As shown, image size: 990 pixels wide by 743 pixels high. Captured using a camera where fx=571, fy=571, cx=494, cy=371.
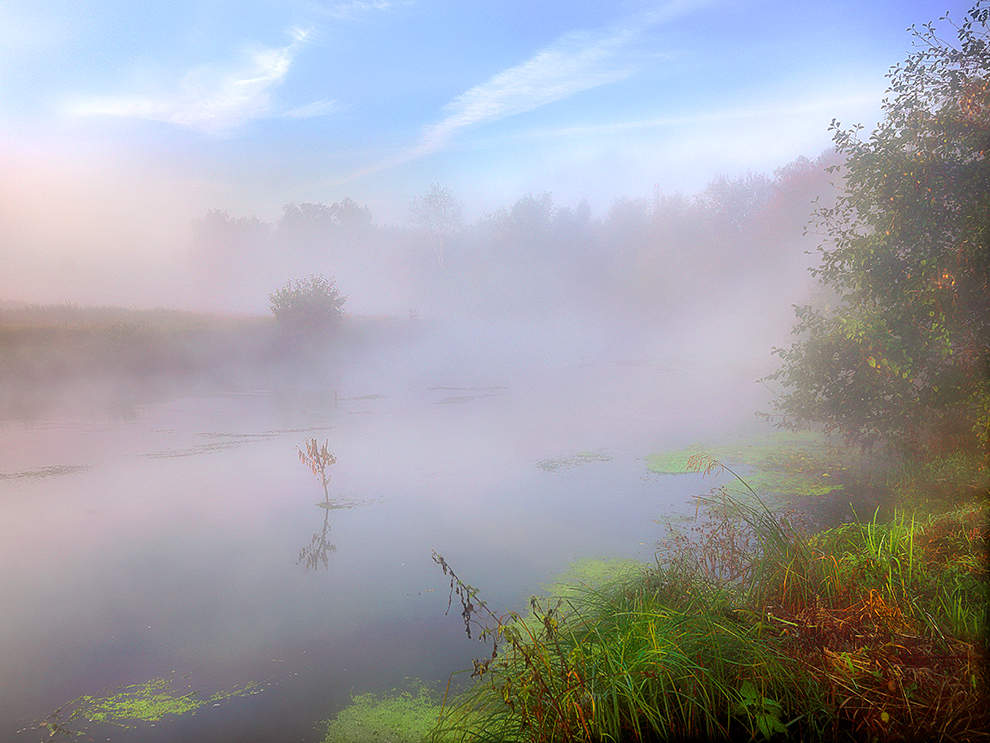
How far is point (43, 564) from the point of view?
876 centimetres

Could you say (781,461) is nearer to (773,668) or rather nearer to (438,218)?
(773,668)

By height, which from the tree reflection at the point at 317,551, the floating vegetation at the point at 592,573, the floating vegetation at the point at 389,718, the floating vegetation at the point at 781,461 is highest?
the tree reflection at the point at 317,551

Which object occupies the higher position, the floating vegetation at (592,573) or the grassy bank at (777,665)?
the grassy bank at (777,665)

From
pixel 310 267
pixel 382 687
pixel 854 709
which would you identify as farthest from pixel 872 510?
pixel 310 267

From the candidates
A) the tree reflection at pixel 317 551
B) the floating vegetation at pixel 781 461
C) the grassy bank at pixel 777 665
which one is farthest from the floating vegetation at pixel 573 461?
the grassy bank at pixel 777 665

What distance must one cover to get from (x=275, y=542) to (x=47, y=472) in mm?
7737

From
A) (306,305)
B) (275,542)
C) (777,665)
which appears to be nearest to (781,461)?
(275,542)

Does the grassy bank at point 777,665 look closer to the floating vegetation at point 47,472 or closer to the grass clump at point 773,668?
the grass clump at point 773,668

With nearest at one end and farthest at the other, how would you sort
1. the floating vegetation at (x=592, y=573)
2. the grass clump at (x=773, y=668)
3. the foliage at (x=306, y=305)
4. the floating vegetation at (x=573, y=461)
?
the grass clump at (x=773, y=668), the floating vegetation at (x=592, y=573), the floating vegetation at (x=573, y=461), the foliage at (x=306, y=305)

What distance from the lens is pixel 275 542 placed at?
9.73 metres

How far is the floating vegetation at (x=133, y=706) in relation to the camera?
17.2 feet

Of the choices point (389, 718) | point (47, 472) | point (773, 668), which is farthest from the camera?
point (47, 472)

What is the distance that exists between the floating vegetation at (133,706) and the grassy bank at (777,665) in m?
1.40

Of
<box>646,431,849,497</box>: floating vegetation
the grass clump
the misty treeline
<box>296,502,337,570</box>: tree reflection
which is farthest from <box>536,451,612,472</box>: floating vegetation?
the misty treeline
